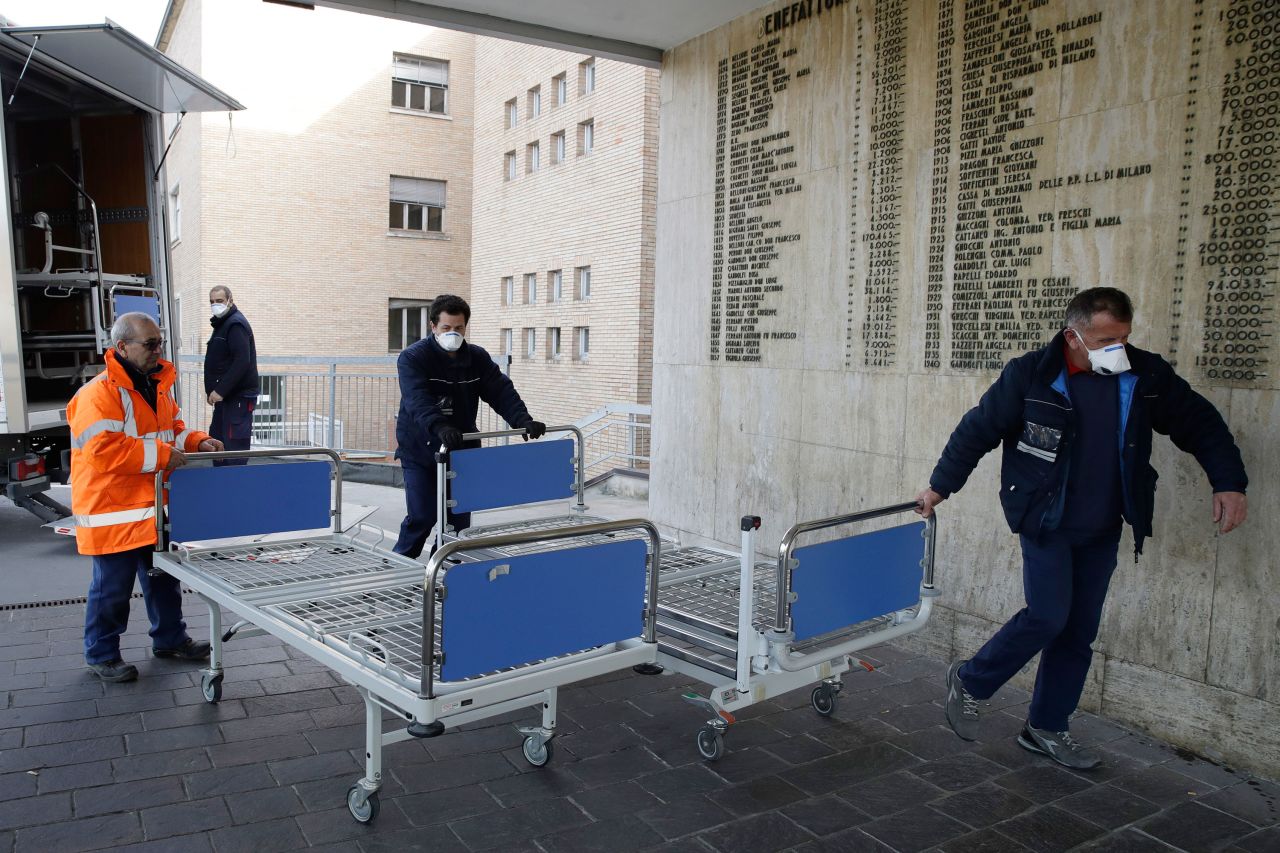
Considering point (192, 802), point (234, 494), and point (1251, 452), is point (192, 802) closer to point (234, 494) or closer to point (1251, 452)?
point (234, 494)

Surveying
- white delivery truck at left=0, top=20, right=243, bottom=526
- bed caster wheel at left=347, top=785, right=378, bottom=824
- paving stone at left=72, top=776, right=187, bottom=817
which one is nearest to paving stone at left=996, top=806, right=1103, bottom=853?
bed caster wheel at left=347, top=785, right=378, bottom=824

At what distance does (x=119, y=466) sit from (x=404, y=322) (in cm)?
2398

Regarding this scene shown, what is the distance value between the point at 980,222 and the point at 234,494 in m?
3.96

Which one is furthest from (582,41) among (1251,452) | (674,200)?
(1251,452)

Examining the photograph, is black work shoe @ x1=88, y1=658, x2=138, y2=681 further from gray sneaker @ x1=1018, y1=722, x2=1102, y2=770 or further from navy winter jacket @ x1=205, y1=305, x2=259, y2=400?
gray sneaker @ x1=1018, y1=722, x2=1102, y2=770

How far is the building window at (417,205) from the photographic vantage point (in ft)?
90.3

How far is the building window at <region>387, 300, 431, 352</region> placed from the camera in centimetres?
2764

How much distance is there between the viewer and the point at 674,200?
7.19m

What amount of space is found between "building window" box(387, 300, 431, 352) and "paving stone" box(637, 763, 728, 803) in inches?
974

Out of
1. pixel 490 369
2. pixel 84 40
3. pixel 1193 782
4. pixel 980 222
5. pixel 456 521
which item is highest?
pixel 84 40

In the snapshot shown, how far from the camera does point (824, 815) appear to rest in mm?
3576

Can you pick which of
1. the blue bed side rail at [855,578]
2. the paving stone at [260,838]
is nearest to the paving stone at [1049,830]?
the blue bed side rail at [855,578]

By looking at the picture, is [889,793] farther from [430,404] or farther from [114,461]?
[114,461]

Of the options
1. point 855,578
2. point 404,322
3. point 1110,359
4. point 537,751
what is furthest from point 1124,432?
point 404,322
